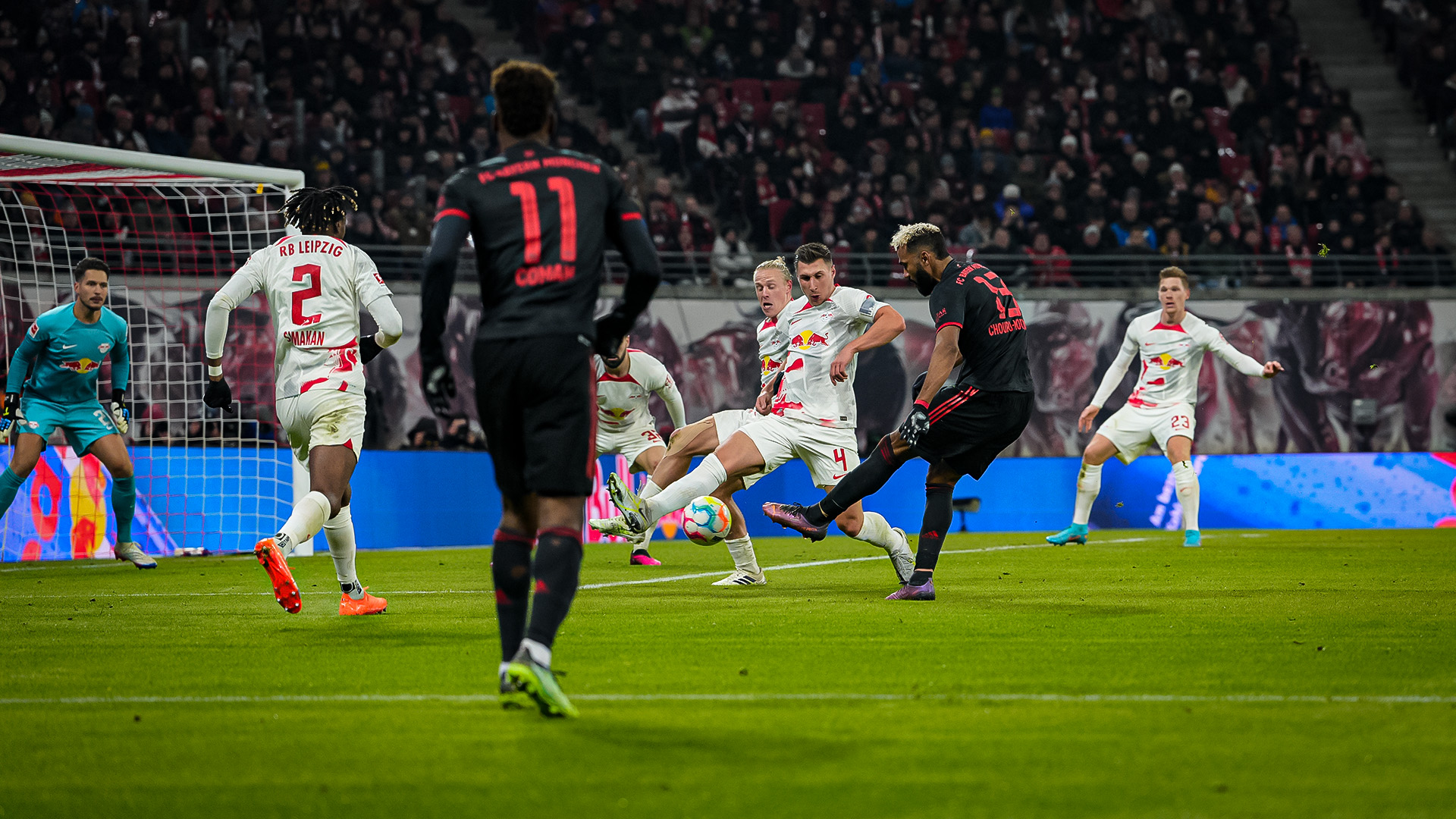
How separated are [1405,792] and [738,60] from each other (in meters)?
20.6

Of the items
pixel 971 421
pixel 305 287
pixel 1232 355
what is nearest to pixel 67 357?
pixel 305 287

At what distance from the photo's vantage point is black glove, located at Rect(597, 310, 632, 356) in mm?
4461

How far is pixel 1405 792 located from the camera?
2986mm

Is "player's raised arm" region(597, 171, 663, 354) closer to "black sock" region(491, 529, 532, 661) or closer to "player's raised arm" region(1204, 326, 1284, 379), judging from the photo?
"black sock" region(491, 529, 532, 661)

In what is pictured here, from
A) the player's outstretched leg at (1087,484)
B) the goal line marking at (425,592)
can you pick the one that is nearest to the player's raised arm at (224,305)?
the goal line marking at (425,592)

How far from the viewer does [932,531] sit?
25.1ft

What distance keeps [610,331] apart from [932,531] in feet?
11.8

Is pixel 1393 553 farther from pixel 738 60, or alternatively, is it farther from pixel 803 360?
pixel 738 60

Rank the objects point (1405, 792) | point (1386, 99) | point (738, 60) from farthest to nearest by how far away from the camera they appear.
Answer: point (1386, 99), point (738, 60), point (1405, 792)

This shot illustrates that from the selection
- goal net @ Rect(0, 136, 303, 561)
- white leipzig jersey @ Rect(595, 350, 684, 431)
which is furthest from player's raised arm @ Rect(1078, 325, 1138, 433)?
goal net @ Rect(0, 136, 303, 561)

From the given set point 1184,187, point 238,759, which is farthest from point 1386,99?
point 238,759

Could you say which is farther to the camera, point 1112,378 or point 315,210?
point 1112,378

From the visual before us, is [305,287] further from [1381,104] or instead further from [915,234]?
[1381,104]

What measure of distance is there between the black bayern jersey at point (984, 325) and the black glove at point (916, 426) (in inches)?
11.4
